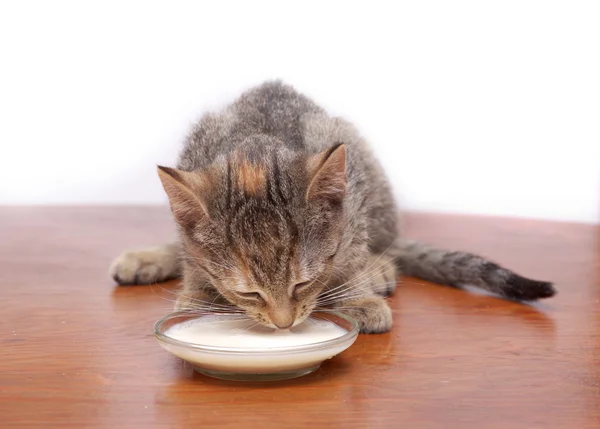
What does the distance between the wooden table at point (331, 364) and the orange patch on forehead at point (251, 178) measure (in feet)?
1.20

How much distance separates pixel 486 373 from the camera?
5.40 ft

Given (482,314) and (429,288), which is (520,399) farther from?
(429,288)

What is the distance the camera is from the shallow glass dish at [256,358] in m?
1.51

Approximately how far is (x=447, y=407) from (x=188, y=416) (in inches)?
17.0

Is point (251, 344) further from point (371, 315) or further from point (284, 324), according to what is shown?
point (371, 315)

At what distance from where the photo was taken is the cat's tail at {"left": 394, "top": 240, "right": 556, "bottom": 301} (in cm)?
215

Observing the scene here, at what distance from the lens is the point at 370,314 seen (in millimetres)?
1943

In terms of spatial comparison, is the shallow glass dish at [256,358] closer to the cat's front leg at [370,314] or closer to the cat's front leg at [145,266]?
the cat's front leg at [370,314]

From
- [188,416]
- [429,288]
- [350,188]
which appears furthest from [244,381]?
[429,288]

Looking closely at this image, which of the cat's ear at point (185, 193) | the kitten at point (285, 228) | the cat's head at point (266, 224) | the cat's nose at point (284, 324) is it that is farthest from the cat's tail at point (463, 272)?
the cat's ear at point (185, 193)

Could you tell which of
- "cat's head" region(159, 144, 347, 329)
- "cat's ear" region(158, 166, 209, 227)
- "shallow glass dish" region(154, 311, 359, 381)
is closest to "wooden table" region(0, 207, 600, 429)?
"shallow glass dish" region(154, 311, 359, 381)

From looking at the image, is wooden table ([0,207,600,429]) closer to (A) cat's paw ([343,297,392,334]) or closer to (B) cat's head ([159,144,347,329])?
(A) cat's paw ([343,297,392,334])

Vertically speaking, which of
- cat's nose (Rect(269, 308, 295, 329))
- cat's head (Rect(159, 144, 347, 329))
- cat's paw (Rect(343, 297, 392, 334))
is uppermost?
cat's head (Rect(159, 144, 347, 329))

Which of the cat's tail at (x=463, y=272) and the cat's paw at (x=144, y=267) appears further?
the cat's paw at (x=144, y=267)
